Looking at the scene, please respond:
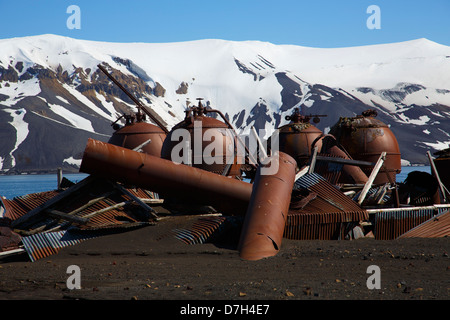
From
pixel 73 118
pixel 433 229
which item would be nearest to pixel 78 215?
pixel 433 229

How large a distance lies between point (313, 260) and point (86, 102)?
178541 millimetres

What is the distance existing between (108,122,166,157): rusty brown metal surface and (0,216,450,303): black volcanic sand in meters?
10.5

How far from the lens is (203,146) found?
62.5 ft

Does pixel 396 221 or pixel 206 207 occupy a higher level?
pixel 206 207

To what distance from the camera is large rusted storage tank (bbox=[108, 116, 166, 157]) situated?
23.4 m

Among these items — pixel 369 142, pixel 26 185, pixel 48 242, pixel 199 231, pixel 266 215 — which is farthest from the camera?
pixel 26 185

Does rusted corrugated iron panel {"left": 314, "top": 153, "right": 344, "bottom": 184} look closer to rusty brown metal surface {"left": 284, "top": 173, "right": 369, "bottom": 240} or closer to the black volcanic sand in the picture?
rusty brown metal surface {"left": 284, "top": 173, "right": 369, "bottom": 240}

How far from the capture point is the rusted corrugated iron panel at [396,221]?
13969mm

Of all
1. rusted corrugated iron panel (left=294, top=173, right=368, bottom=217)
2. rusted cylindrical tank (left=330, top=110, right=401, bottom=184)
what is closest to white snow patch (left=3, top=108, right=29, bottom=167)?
rusted cylindrical tank (left=330, top=110, right=401, bottom=184)

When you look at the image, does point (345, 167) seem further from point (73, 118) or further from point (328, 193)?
point (73, 118)

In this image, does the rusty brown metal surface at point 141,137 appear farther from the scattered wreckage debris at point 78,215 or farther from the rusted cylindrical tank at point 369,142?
the scattered wreckage debris at point 78,215

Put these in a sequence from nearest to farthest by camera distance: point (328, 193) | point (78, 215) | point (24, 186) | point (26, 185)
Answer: point (78, 215), point (328, 193), point (24, 186), point (26, 185)
